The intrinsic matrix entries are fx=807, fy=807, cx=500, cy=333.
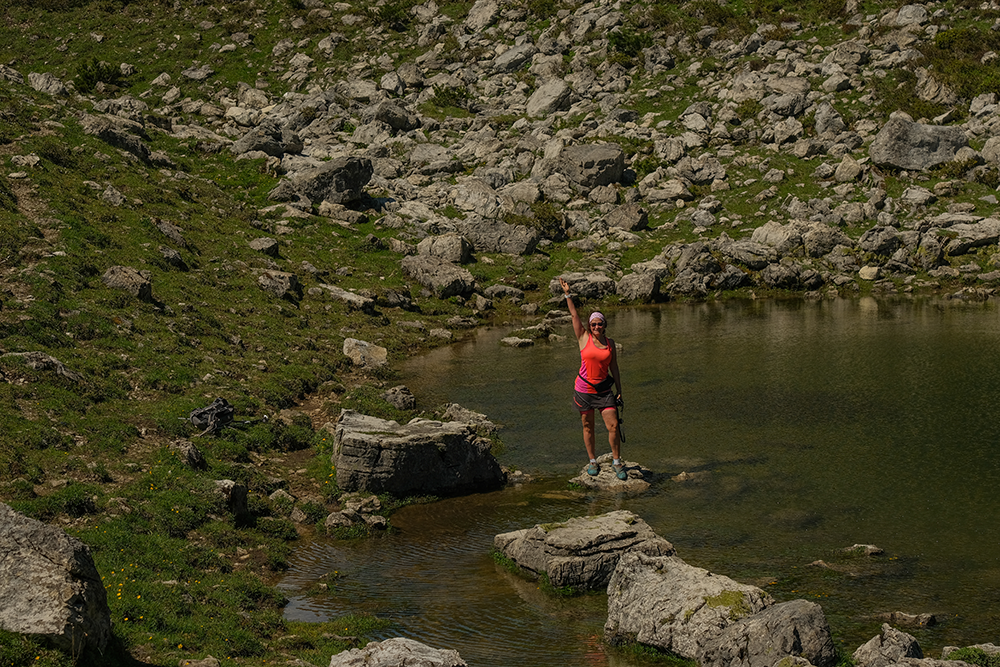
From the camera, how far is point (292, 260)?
Answer: 2128 inches

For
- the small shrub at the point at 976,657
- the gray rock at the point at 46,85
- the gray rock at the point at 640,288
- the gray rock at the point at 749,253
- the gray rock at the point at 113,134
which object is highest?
the gray rock at the point at 46,85

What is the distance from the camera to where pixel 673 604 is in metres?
14.2

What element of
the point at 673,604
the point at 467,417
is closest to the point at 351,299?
the point at 467,417

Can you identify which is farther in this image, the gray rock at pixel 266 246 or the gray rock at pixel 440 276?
the gray rock at pixel 440 276

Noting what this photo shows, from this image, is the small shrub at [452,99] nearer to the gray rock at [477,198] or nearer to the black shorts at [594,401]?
the gray rock at [477,198]

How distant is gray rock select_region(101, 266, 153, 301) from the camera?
115 feet

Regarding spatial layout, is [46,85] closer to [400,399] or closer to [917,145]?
[400,399]

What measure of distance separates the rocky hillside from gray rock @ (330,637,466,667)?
137 inches

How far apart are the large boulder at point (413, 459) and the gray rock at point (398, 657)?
Result: 1077 cm

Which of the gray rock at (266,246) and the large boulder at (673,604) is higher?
the gray rock at (266,246)

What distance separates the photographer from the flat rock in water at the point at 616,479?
22.4 metres

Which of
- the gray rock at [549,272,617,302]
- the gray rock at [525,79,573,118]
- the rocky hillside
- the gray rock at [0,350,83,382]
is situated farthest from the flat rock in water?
the gray rock at [525,79,573,118]

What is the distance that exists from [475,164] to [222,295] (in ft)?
130

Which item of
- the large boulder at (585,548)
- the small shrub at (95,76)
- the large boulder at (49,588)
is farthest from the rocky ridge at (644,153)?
the large boulder at (49,588)
